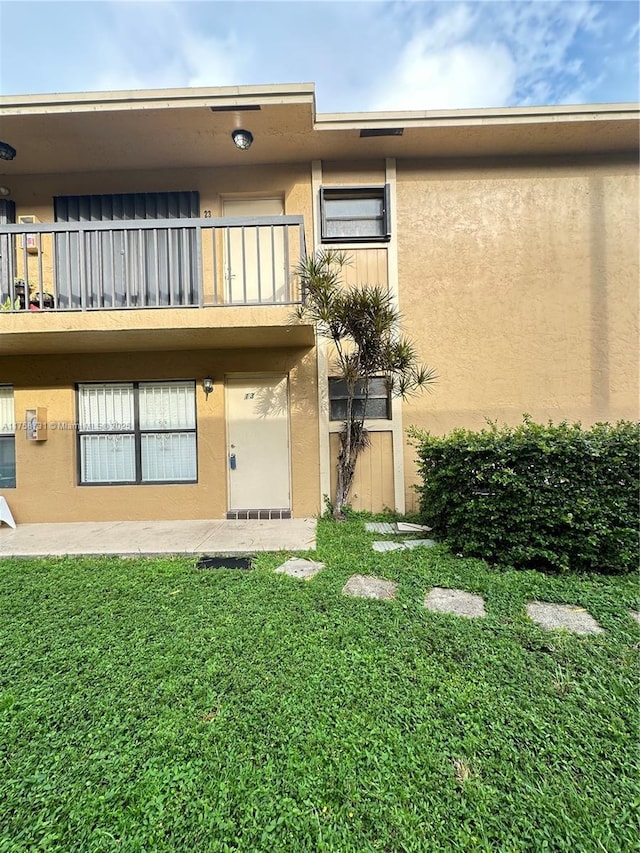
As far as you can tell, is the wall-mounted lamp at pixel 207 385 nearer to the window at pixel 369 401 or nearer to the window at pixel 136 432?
the window at pixel 136 432

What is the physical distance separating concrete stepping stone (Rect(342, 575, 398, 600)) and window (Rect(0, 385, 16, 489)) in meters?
5.40

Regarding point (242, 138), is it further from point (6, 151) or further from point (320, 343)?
point (6, 151)

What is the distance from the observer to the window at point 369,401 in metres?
5.59

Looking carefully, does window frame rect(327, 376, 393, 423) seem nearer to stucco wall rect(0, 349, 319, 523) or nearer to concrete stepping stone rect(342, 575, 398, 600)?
stucco wall rect(0, 349, 319, 523)

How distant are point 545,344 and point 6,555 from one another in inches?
296

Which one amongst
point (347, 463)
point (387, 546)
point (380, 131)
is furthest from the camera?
point (347, 463)

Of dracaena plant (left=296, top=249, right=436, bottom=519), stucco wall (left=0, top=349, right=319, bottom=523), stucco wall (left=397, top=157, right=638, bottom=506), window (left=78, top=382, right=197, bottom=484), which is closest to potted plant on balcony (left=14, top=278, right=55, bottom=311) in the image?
stucco wall (left=0, top=349, right=319, bottom=523)

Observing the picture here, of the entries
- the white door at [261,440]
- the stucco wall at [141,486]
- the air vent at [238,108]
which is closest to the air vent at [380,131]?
the air vent at [238,108]

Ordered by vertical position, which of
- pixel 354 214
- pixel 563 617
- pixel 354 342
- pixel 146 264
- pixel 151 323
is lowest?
pixel 563 617

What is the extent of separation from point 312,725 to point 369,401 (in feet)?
14.2

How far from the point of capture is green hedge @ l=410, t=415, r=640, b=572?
11.3 feet

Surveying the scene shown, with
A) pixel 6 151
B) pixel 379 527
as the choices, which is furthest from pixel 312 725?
pixel 6 151

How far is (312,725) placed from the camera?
1.79 metres

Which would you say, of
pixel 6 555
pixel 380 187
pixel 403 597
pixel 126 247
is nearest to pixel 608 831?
pixel 403 597
